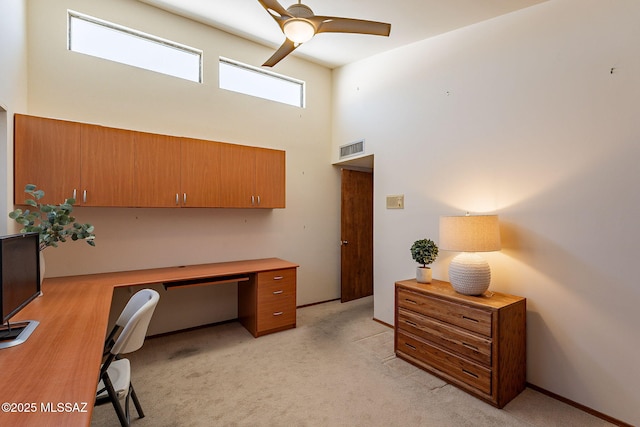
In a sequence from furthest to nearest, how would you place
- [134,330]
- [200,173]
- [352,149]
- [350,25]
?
[352,149], [200,173], [350,25], [134,330]

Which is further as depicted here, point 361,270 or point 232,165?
point 361,270

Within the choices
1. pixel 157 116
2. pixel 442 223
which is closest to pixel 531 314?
pixel 442 223

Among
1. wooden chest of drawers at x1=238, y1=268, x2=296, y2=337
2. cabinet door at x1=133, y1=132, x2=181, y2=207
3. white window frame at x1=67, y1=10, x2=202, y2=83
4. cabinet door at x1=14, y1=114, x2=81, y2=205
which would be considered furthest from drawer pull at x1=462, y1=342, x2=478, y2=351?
white window frame at x1=67, y1=10, x2=202, y2=83

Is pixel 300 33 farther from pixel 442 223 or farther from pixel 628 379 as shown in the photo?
pixel 628 379

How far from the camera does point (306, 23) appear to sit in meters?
1.96

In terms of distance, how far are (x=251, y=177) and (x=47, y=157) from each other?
182 centimetres

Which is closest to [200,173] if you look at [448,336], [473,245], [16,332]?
[16,332]

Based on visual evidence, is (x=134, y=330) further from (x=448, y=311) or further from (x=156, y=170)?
(x=448, y=311)

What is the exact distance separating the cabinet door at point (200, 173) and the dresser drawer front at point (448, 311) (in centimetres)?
226

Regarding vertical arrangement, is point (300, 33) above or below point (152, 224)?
above

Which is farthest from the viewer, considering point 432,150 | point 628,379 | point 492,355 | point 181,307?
point 181,307

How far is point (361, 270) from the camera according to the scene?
15.7ft

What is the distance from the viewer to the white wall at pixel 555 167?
1.98 meters

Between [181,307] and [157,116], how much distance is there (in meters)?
2.18
